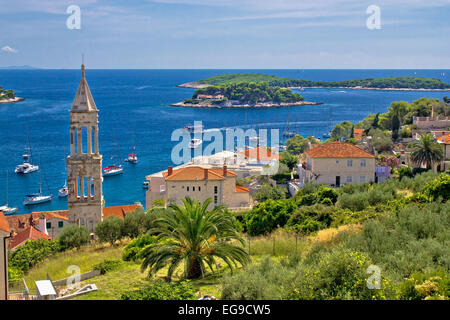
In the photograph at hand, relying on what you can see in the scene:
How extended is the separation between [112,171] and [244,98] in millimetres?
106523

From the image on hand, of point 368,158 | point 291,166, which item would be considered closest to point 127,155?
point 291,166

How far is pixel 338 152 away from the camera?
3303 cm

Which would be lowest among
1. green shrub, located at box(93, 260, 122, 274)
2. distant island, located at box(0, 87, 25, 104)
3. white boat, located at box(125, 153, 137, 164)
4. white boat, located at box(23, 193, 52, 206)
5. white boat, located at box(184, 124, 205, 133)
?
white boat, located at box(23, 193, 52, 206)

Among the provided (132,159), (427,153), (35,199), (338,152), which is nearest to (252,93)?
(132,159)

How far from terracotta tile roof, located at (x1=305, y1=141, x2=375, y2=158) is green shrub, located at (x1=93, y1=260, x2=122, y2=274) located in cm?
1996

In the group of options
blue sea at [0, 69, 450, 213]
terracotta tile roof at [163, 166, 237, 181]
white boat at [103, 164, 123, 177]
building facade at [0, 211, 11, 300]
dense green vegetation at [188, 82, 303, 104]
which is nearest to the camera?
building facade at [0, 211, 11, 300]

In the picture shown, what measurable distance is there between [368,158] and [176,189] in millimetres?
12370

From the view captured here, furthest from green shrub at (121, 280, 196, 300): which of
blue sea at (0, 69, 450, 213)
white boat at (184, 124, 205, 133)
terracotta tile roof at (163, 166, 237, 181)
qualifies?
white boat at (184, 124, 205, 133)

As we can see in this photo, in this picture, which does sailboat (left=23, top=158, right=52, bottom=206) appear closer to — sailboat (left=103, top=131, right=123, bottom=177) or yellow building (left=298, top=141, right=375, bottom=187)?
sailboat (left=103, top=131, right=123, bottom=177)

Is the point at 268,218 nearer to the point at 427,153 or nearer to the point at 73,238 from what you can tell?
the point at 73,238

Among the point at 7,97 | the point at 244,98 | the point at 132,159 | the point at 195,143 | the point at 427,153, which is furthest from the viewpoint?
the point at 244,98

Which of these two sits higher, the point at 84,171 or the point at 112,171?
the point at 84,171

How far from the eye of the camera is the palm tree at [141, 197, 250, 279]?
42.2 feet
